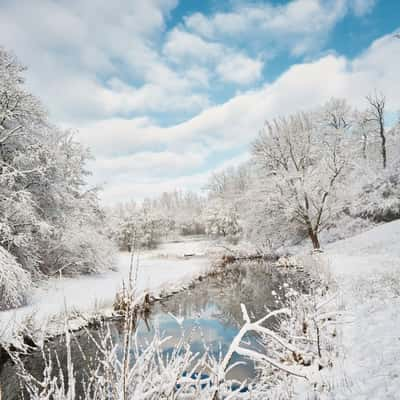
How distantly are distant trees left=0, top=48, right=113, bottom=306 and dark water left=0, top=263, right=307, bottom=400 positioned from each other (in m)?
2.40

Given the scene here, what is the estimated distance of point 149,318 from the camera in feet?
30.2

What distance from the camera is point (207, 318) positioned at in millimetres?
9250

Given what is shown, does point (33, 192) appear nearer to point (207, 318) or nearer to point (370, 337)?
point (207, 318)

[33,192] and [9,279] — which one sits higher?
[33,192]

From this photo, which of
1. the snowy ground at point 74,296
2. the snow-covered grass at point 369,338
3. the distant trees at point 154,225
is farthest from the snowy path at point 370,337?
the distant trees at point 154,225

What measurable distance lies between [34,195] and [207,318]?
7.82 m

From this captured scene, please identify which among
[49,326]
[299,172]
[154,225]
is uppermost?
[299,172]

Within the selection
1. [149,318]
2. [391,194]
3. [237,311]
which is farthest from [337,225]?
[149,318]

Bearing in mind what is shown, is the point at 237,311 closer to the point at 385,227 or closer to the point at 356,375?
the point at 356,375

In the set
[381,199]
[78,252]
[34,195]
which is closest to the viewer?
[34,195]

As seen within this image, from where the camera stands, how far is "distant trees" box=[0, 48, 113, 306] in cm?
865

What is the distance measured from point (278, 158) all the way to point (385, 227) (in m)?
7.91

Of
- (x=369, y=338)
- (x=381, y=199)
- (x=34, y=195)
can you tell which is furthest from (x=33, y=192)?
(x=381, y=199)

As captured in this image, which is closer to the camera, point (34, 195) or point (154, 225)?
point (34, 195)
